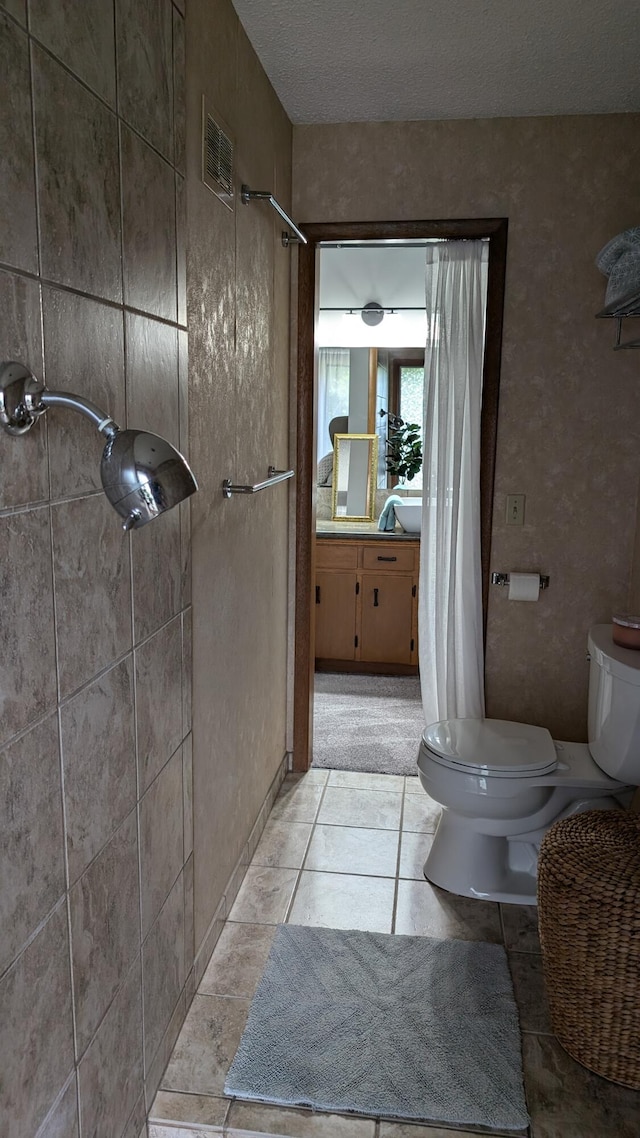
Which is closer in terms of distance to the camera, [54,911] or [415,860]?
[54,911]

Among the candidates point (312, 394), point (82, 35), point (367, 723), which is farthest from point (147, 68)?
point (367, 723)

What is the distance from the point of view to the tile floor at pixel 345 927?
5.34ft

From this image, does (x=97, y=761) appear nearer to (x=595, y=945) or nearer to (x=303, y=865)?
(x=595, y=945)

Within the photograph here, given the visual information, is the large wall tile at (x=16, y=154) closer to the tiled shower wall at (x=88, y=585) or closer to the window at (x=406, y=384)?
the tiled shower wall at (x=88, y=585)

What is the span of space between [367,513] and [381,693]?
122 centimetres

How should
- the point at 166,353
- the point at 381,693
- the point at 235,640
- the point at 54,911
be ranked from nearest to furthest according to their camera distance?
the point at 54,911, the point at 166,353, the point at 235,640, the point at 381,693

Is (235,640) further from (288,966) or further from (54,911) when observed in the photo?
(54,911)

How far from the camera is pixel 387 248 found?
375 cm

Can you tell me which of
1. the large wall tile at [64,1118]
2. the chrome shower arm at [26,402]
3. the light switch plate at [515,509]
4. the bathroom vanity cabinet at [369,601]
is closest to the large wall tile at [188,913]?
the large wall tile at [64,1118]

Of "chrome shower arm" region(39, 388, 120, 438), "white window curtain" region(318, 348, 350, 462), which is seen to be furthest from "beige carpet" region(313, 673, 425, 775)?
"chrome shower arm" region(39, 388, 120, 438)

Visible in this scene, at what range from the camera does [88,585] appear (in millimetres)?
1242

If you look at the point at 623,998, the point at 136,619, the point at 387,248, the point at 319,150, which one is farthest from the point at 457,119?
the point at 623,998

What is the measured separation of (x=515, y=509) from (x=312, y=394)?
0.82 metres

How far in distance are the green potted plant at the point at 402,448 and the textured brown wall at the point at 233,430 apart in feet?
6.85
